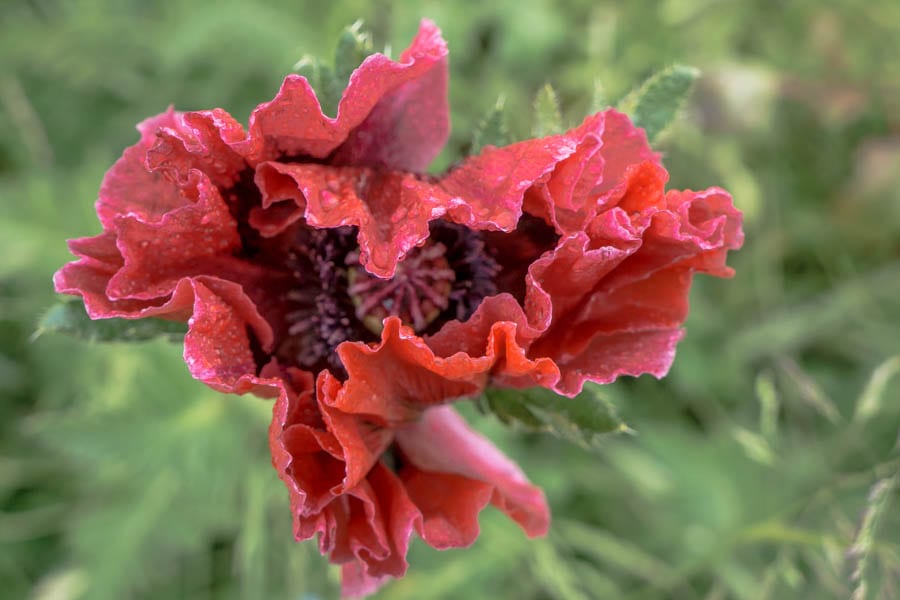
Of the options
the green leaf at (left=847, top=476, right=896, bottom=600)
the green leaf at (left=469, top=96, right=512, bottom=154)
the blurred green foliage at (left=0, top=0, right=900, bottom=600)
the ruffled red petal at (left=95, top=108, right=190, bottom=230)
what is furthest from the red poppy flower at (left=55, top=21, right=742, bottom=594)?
the blurred green foliage at (left=0, top=0, right=900, bottom=600)

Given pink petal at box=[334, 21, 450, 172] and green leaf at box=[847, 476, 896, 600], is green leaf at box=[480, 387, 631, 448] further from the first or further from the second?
green leaf at box=[847, 476, 896, 600]

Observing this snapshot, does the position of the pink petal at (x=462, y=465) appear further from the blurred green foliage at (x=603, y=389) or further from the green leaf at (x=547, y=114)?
the blurred green foliage at (x=603, y=389)

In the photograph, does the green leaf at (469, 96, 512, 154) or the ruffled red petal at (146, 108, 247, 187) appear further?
the green leaf at (469, 96, 512, 154)

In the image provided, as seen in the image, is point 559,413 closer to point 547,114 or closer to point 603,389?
point 547,114

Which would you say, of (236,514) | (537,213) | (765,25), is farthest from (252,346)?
(765,25)

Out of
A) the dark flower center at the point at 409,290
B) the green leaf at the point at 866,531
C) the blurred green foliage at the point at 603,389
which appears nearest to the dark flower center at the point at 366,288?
the dark flower center at the point at 409,290

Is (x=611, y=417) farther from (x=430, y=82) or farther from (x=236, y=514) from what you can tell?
(x=236, y=514)
